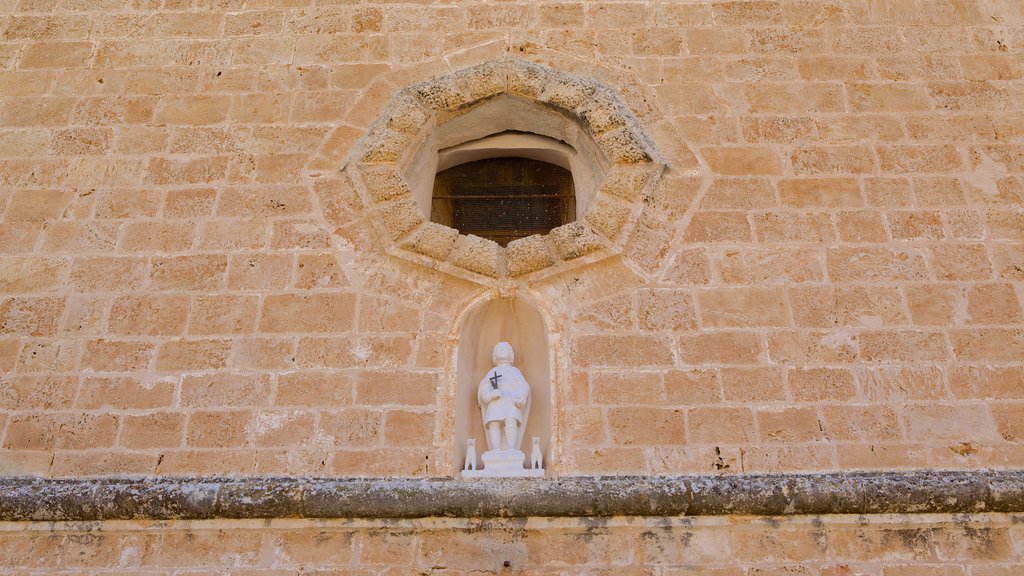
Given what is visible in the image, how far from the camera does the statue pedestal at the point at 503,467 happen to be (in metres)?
4.43

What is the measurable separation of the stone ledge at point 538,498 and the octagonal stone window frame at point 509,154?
1279mm

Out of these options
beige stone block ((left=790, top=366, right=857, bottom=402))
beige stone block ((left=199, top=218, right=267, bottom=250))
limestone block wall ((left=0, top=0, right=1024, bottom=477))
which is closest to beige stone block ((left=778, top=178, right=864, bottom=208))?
limestone block wall ((left=0, top=0, right=1024, bottom=477))

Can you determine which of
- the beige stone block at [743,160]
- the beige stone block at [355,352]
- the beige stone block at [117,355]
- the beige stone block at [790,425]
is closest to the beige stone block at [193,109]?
the beige stone block at [117,355]

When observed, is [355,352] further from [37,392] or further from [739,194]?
[739,194]

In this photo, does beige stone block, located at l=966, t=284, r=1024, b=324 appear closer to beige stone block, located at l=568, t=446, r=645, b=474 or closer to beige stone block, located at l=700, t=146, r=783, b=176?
beige stone block, located at l=700, t=146, r=783, b=176

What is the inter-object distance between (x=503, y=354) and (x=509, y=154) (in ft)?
5.47

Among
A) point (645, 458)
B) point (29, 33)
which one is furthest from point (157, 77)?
point (645, 458)

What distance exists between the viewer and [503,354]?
489 centimetres

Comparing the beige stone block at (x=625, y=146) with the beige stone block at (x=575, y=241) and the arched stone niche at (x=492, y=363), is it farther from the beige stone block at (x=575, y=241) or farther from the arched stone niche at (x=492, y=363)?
the arched stone niche at (x=492, y=363)

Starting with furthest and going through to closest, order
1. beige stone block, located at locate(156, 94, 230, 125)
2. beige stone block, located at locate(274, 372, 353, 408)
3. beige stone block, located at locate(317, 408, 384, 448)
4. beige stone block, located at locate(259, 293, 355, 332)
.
→ beige stone block, located at locate(156, 94, 230, 125), beige stone block, located at locate(259, 293, 355, 332), beige stone block, located at locate(274, 372, 353, 408), beige stone block, located at locate(317, 408, 384, 448)

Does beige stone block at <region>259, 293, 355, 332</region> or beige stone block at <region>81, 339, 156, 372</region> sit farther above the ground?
beige stone block at <region>259, 293, 355, 332</region>

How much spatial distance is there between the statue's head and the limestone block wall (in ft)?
0.87

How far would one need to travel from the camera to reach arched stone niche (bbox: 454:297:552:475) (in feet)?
15.5

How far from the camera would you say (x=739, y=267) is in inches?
197
